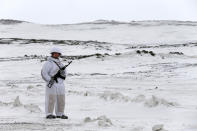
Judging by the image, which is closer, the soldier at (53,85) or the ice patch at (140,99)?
the soldier at (53,85)

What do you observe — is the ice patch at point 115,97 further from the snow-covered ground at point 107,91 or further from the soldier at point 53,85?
the soldier at point 53,85

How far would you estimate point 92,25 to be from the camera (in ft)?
205

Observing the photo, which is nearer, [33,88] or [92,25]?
[33,88]

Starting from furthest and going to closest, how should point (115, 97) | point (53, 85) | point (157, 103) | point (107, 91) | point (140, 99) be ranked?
1. point (107, 91)
2. point (115, 97)
3. point (140, 99)
4. point (157, 103)
5. point (53, 85)

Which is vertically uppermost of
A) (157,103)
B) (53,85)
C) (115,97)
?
(53,85)

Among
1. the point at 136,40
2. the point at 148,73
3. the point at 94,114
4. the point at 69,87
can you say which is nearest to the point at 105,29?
the point at 136,40

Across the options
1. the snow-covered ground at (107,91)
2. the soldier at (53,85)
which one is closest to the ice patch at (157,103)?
the snow-covered ground at (107,91)

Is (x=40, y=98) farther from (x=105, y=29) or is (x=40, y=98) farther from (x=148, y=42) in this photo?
(x=105, y=29)

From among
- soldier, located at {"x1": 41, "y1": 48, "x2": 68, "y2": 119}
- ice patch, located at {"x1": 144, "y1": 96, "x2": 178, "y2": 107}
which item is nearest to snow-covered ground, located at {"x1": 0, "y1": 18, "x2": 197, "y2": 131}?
ice patch, located at {"x1": 144, "y1": 96, "x2": 178, "y2": 107}

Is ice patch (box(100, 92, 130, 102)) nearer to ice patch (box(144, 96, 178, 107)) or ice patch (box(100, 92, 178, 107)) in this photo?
ice patch (box(100, 92, 178, 107))

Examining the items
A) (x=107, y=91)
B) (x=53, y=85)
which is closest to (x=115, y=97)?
(x=107, y=91)

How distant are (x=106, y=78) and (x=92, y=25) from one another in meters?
41.4

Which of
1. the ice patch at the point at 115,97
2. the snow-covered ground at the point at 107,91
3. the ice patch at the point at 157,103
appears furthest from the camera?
the ice patch at the point at 115,97

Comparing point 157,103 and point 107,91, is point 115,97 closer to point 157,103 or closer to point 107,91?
point 107,91
